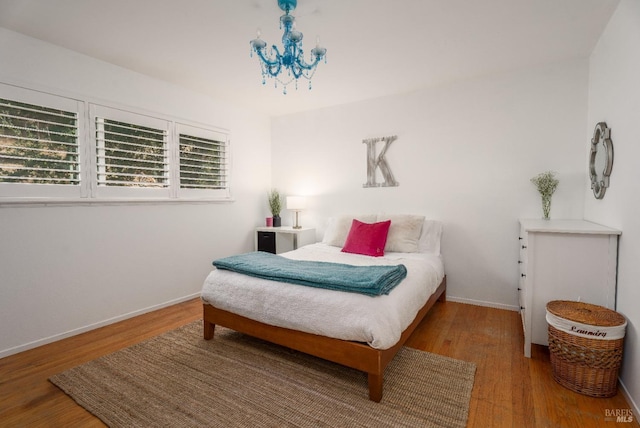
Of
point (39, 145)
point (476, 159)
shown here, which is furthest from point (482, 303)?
point (39, 145)

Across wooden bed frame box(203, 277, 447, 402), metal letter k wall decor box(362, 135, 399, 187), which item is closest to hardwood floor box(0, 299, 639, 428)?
wooden bed frame box(203, 277, 447, 402)

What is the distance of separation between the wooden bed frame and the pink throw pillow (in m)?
0.83

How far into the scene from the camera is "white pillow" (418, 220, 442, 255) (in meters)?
3.35

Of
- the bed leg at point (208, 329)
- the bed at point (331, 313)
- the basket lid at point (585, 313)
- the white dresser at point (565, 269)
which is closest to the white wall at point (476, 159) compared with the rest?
the bed at point (331, 313)

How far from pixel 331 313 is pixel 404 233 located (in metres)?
1.73

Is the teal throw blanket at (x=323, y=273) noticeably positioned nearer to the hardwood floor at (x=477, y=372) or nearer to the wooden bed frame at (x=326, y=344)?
the wooden bed frame at (x=326, y=344)

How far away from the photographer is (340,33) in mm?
2391

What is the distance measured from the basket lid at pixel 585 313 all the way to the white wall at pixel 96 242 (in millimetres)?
3462

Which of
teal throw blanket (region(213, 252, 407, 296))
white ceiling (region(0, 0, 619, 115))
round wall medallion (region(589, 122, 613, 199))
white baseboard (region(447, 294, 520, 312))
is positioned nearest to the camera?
teal throw blanket (region(213, 252, 407, 296))

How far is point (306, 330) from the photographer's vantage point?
198cm

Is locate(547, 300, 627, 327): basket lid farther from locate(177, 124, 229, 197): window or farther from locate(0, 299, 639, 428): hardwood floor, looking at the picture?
locate(177, 124, 229, 197): window

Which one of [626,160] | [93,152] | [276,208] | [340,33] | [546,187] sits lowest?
[276,208]

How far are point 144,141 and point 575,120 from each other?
13.8 ft

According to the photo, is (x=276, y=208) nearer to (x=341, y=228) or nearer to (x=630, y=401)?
(x=341, y=228)
